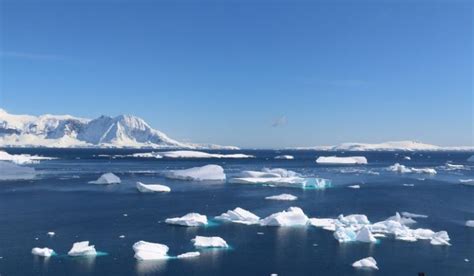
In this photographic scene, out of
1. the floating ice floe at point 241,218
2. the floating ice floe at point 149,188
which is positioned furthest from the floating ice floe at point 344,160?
the floating ice floe at point 241,218

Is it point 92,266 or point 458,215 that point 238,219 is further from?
point 458,215

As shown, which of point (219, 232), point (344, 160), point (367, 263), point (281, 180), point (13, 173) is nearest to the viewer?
point (367, 263)

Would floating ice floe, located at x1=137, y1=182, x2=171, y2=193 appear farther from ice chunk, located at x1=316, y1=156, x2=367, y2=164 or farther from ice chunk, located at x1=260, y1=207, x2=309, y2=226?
ice chunk, located at x1=316, y1=156, x2=367, y2=164

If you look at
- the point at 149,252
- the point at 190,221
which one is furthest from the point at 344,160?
the point at 149,252

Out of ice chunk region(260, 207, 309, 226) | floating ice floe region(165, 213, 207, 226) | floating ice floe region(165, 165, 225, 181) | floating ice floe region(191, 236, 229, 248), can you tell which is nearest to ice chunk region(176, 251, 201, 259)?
floating ice floe region(191, 236, 229, 248)

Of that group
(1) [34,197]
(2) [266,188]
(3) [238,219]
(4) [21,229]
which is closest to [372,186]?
(2) [266,188]

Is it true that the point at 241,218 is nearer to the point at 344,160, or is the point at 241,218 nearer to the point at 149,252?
the point at 149,252
